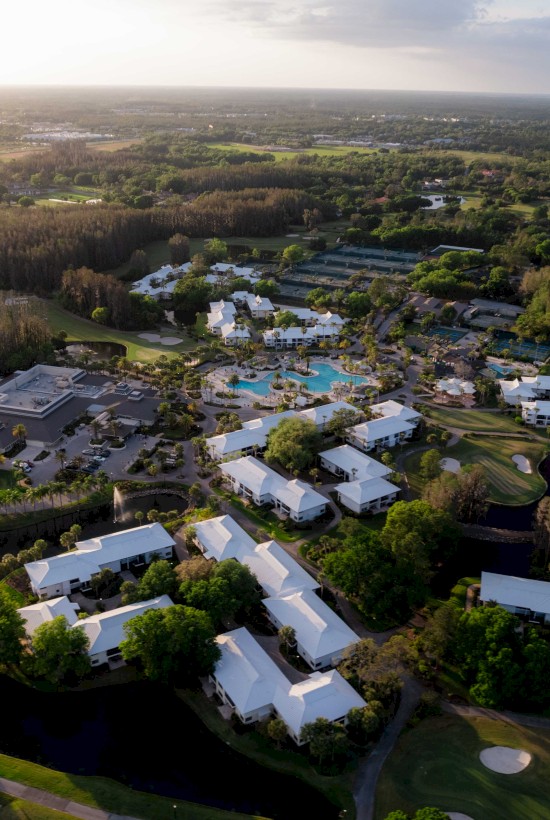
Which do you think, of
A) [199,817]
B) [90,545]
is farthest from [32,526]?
[199,817]

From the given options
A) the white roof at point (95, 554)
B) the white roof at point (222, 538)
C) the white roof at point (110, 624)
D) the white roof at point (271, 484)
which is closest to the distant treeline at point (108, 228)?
the white roof at point (271, 484)

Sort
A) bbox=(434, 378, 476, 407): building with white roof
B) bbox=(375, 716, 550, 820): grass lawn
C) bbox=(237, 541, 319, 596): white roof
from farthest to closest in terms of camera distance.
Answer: bbox=(434, 378, 476, 407): building with white roof
bbox=(237, 541, 319, 596): white roof
bbox=(375, 716, 550, 820): grass lawn

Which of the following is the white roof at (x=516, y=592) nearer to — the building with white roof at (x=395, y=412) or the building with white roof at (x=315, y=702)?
the building with white roof at (x=315, y=702)

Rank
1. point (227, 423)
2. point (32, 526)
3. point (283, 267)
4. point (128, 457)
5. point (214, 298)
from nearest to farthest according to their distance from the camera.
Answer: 1. point (32, 526)
2. point (128, 457)
3. point (227, 423)
4. point (214, 298)
5. point (283, 267)

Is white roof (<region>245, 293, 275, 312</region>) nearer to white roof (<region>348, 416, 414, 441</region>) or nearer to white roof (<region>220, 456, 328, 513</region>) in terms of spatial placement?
white roof (<region>348, 416, 414, 441</region>)

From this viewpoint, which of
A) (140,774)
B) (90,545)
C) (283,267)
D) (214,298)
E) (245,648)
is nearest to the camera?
(140,774)

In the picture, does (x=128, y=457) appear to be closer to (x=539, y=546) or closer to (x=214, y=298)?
(x=539, y=546)

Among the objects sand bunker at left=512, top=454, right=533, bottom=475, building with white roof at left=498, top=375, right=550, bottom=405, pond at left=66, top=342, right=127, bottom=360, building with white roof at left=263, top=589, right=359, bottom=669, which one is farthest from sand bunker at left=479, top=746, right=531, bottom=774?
pond at left=66, top=342, right=127, bottom=360
